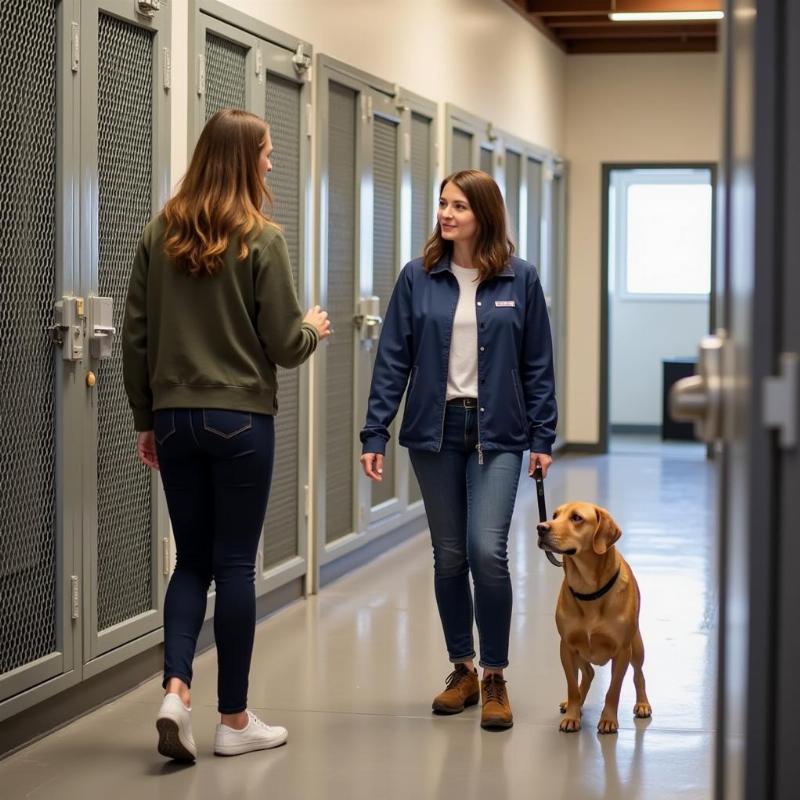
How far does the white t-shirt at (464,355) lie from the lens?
3.67 m

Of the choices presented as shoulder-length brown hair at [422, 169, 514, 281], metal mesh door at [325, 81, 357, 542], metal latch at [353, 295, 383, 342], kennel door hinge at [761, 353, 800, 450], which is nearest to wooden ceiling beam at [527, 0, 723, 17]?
metal mesh door at [325, 81, 357, 542]

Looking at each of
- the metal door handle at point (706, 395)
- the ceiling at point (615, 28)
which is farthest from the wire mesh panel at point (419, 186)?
the metal door handle at point (706, 395)

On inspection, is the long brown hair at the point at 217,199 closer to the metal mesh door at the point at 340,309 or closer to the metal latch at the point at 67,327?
the metal latch at the point at 67,327

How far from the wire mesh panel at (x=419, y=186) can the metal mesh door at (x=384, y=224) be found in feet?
1.01

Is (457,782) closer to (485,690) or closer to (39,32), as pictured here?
(485,690)

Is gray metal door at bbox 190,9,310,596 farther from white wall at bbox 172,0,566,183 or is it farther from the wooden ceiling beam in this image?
the wooden ceiling beam

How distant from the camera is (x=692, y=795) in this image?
315 centimetres

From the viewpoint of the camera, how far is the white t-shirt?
3.67 metres

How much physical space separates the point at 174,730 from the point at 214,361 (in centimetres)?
85

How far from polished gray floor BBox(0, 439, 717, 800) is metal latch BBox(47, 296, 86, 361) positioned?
3.21ft

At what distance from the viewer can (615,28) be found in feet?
36.5

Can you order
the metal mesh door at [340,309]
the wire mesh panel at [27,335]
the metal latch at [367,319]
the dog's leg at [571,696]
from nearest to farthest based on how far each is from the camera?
the wire mesh panel at [27,335]
the dog's leg at [571,696]
the metal mesh door at [340,309]
the metal latch at [367,319]

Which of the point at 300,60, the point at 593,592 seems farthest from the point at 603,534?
the point at 300,60

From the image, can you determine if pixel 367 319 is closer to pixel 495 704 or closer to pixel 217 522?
pixel 495 704
